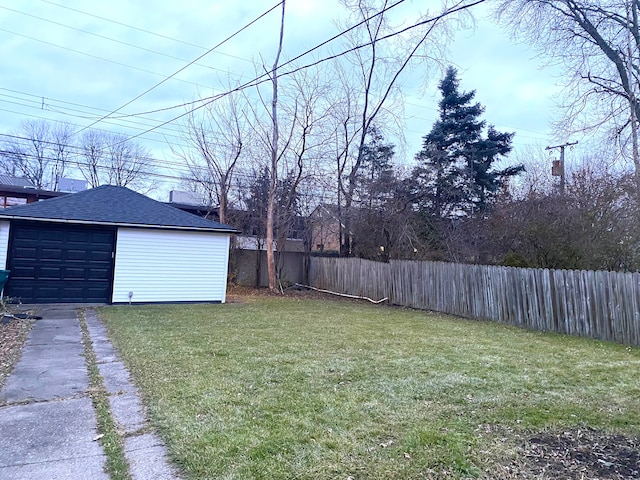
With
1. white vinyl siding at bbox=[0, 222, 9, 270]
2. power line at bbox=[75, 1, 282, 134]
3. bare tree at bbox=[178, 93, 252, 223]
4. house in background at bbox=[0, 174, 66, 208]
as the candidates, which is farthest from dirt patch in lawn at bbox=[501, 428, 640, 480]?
house in background at bbox=[0, 174, 66, 208]

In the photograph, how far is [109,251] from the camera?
416 inches

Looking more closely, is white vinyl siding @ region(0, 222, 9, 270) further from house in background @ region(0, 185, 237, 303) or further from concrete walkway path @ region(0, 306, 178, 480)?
concrete walkway path @ region(0, 306, 178, 480)

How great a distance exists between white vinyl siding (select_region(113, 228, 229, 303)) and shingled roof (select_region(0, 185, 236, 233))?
0.26 metres

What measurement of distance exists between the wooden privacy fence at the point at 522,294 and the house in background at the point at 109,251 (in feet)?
16.7

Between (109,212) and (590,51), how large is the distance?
1269cm

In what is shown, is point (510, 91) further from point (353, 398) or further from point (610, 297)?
point (353, 398)

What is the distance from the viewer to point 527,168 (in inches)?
696

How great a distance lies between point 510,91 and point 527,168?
Answer: 6.15 metres

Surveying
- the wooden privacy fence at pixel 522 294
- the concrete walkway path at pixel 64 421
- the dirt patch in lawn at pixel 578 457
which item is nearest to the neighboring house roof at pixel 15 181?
the wooden privacy fence at pixel 522 294

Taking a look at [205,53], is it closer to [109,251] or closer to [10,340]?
[109,251]

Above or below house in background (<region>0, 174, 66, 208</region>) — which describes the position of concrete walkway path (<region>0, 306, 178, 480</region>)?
below

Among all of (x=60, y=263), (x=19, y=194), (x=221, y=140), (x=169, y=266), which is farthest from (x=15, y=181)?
(x=169, y=266)

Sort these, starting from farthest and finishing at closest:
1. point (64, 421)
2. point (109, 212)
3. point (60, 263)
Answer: point (109, 212) → point (60, 263) → point (64, 421)

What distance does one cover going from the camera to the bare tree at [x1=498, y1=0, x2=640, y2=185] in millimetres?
10141
